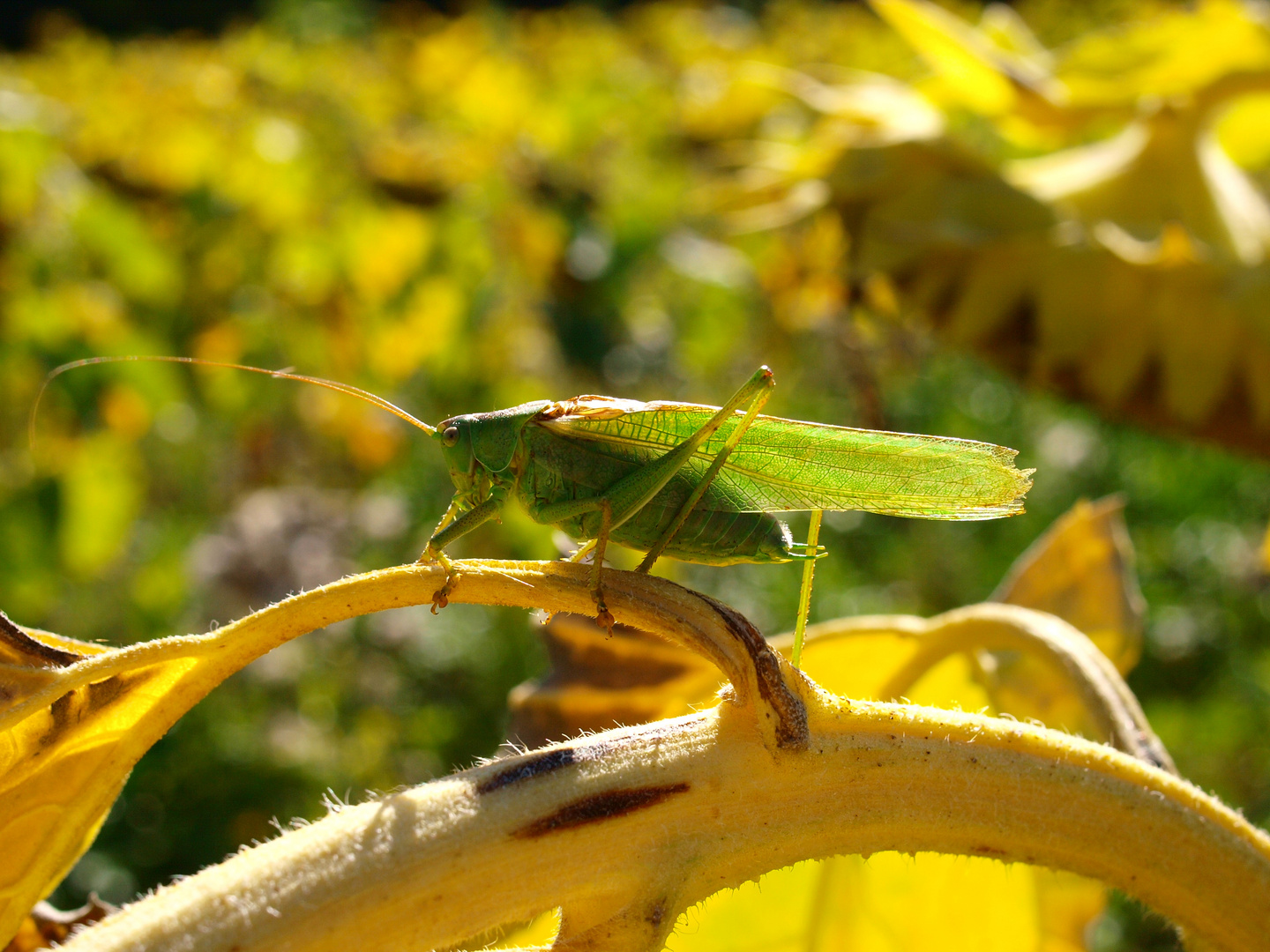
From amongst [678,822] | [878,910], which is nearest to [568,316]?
[878,910]

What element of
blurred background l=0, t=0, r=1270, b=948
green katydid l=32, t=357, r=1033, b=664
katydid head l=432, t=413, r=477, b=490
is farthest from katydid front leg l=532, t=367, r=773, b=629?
blurred background l=0, t=0, r=1270, b=948

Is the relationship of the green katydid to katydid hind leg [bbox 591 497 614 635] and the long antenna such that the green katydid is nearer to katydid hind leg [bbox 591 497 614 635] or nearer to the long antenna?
the long antenna

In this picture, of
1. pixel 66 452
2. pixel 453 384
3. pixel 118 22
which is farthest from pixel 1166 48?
pixel 118 22

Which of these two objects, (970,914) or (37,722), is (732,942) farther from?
(37,722)

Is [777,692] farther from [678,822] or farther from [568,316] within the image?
[568,316]

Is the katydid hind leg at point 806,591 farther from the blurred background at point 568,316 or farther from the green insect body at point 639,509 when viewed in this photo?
the blurred background at point 568,316

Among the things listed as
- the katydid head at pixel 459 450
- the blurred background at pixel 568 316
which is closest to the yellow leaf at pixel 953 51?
the blurred background at pixel 568 316
